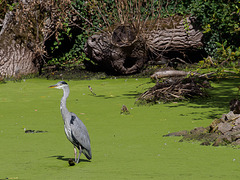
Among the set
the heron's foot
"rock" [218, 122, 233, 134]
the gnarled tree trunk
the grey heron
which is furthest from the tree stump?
the heron's foot

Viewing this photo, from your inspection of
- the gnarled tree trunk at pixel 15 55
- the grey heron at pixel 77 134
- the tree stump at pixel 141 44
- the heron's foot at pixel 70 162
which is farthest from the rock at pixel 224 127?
the gnarled tree trunk at pixel 15 55

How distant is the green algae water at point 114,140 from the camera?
5.58 m

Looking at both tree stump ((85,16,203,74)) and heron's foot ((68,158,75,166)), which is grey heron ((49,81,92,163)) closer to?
heron's foot ((68,158,75,166))

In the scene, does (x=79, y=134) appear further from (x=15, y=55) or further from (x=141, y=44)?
(x=15, y=55)

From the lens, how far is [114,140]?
7.38 meters

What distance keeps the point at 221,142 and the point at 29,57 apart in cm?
1130

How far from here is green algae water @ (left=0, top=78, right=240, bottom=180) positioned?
18.3 ft

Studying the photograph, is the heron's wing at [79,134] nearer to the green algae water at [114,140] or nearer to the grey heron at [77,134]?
the grey heron at [77,134]

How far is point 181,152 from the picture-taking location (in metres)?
6.45

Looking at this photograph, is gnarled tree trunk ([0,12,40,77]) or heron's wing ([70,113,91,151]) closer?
heron's wing ([70,113,91,151])

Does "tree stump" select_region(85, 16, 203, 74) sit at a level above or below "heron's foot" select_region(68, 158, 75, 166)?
above

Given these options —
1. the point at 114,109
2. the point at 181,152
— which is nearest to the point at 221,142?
the point at 181,152

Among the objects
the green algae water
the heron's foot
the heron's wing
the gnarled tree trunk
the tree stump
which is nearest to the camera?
the green algae water

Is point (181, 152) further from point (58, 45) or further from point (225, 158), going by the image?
point (58, 45)
